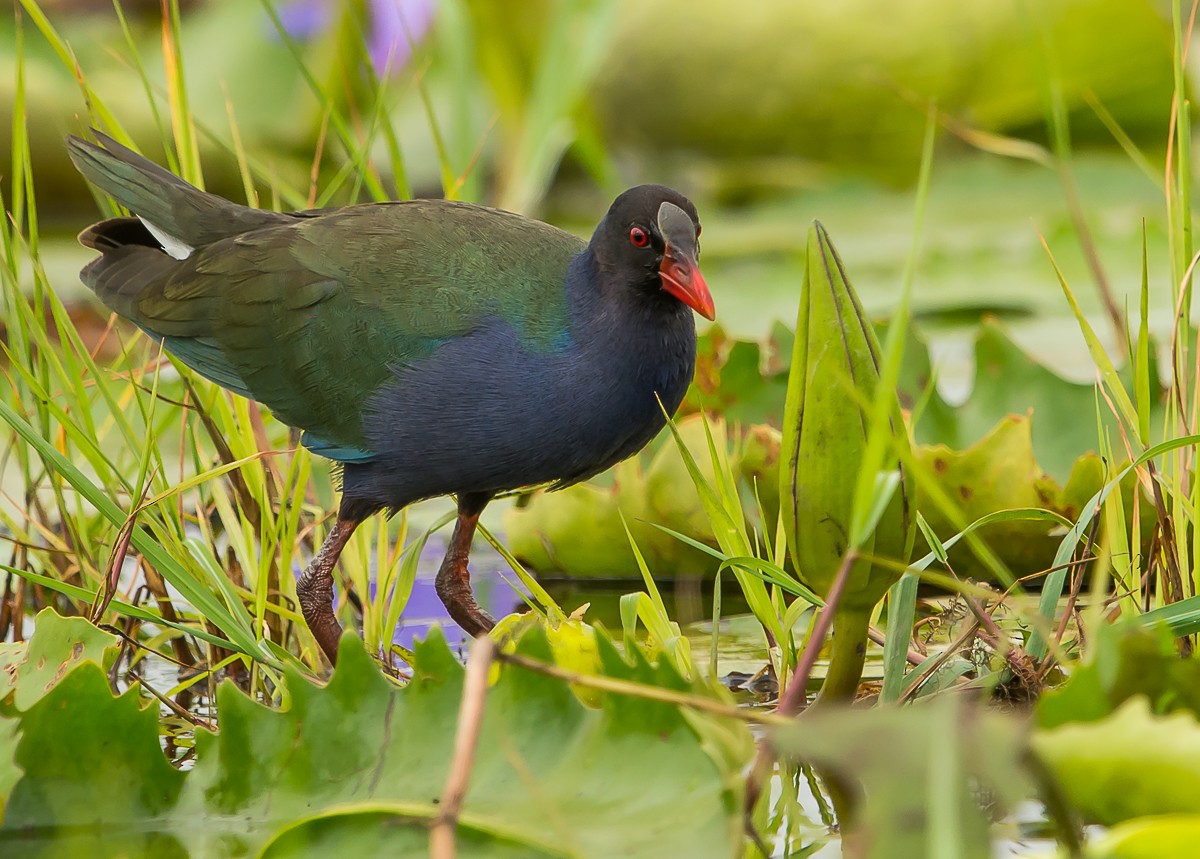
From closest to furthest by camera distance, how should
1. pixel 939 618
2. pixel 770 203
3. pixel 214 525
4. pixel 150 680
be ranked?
1. pixel 939 618
2. pixel 150 680
3. pixel 214 525
4. pixel 770 203

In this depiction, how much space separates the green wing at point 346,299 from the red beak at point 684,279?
165 millimetres

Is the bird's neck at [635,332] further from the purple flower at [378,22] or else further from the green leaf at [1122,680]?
the purple flower at [378,22]

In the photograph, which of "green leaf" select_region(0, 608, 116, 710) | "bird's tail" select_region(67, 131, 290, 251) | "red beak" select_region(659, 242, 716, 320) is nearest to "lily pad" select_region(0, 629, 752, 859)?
"green leaf" select_region(0, 608, 116, 710)

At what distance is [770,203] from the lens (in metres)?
5.11

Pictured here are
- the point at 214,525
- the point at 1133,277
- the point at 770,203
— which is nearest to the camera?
the point at 214,525

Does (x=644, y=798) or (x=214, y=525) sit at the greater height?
(x=214, y=525)

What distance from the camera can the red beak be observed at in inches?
82.4

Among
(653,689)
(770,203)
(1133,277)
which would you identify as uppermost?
(770,203)

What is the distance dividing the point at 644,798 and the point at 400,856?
21 centimetres

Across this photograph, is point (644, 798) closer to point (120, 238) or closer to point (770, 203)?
point (120, 238)

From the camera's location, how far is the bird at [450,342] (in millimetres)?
2164

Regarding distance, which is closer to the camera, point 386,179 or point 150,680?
point 150,680

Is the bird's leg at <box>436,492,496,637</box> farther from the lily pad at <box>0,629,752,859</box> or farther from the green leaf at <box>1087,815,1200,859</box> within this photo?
the green leaf at <box>1087,815,1200,859</box>

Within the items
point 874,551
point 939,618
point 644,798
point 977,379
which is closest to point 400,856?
point 644,798
